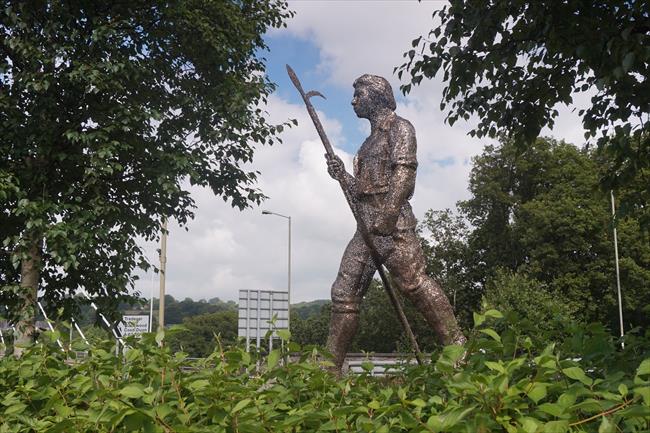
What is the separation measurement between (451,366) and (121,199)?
1153 centimetres

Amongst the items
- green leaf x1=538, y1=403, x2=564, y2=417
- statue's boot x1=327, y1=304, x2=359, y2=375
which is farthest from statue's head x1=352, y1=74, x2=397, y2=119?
green leaf x1=538, y1=403, x2=564, y2=417

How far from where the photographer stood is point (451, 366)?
2100 millimetres

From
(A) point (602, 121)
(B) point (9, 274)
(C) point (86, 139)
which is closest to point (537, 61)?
(A) point (602, 121)

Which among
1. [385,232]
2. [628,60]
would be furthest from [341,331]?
[628,60]

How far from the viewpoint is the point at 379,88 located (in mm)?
7223

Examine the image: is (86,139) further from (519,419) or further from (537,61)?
(519,419)

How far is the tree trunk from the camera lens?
10914 mm

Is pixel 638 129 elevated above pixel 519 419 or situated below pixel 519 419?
above

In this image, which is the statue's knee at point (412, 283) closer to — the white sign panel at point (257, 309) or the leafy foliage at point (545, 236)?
the white sign panel at point (257, 309)

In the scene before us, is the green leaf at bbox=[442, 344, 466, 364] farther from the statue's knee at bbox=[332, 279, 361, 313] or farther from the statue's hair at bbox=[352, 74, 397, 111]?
the statue's hair at bbox=[352, 74, 397, 111]

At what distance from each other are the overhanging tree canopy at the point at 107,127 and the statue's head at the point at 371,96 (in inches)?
188

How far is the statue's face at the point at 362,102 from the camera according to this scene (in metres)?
7.20

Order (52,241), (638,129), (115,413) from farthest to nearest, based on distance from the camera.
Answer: (52,241) < (638,129) < (115,413)

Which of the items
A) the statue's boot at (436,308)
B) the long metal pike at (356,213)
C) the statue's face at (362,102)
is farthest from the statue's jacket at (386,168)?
the statue's boot at (436,308)
